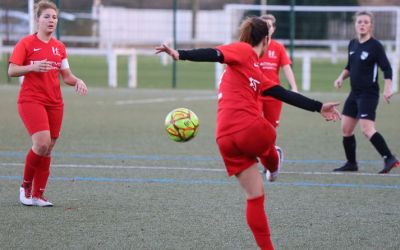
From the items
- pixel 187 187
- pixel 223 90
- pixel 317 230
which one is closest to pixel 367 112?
pixel 187 187

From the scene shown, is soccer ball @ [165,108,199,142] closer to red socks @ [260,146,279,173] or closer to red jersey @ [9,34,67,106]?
red socks @ [260,146,279,173]

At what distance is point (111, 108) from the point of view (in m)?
17.6

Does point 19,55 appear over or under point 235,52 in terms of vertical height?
under

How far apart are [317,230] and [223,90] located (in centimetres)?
166

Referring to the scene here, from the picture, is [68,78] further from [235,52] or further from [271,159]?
[235,52]

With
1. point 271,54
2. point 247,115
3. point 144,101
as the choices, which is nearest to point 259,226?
point 247,115

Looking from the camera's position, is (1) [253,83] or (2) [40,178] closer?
(1) [253,83]

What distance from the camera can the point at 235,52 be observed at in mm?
5688

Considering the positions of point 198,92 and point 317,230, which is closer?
point 317,230

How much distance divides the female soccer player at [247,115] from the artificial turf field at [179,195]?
61cm

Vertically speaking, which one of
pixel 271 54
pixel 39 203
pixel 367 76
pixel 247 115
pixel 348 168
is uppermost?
pixel 271 54

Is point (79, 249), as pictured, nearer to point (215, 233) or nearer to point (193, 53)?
point (215, 233)

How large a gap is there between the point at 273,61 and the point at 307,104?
4213 millimetres

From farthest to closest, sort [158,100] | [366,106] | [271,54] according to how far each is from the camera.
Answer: [158,100]
[271,54]
[366,106]
